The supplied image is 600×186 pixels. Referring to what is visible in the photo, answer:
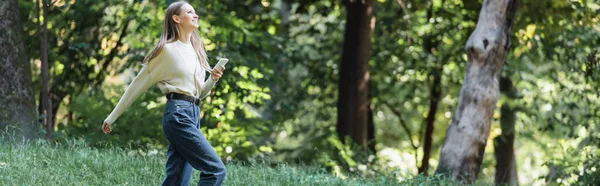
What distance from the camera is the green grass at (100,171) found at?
7672mm

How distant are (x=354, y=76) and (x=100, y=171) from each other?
28.0 feet

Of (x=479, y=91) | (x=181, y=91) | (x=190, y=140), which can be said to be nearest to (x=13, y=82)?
(x=181, y=91)

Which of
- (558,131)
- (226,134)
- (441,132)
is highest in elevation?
(226,134)

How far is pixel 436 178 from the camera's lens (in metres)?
10.0

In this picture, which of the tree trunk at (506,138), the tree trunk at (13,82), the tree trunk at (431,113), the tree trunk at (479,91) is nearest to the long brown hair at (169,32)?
the tree trunk at (13,82)

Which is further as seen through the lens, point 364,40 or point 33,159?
point 364,40

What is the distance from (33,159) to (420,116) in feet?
54.5

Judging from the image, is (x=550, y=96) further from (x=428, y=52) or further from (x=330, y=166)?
(x=330, y=166)

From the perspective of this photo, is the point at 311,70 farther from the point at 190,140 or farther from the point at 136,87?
the point at 190,140

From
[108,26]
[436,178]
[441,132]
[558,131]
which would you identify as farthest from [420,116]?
[436,178]

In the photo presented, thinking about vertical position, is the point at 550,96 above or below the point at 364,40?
below

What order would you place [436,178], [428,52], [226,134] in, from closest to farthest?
[436,178] < [226,134] < [428,52]

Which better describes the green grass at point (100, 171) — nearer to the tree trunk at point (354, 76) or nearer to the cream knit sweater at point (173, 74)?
the cream knit sweater at point (173, 74)

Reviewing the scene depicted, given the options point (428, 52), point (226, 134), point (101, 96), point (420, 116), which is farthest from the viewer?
point (420, 116)
